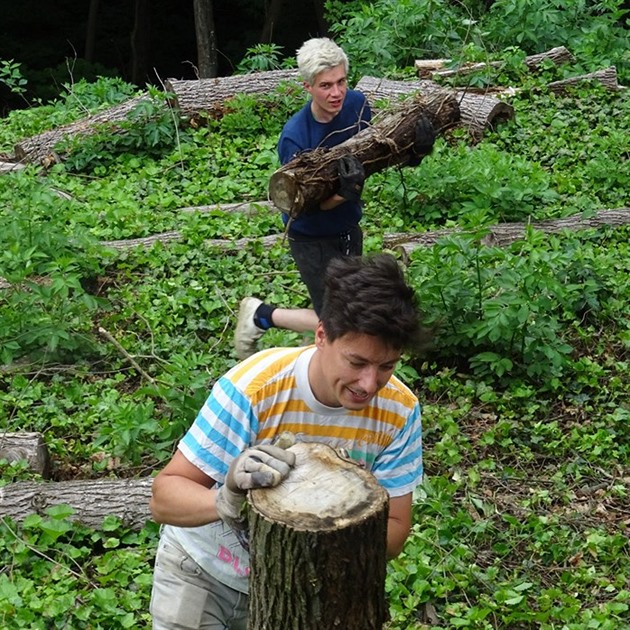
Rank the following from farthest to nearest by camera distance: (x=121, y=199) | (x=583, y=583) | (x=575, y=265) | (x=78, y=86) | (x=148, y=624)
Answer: (x=78, y=86) → (x=121, y=199) → (x=575, y=265) → (x=583, y=583) → (x=148, y=624)

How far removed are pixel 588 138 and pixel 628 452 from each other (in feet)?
16.0

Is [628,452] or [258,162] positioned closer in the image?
[628,452]

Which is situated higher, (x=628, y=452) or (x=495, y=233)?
(x=495, y=233)

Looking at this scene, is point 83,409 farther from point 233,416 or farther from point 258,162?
point 258,162

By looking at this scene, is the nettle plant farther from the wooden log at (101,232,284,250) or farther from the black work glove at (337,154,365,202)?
the wooden log at (101,232,284,250)

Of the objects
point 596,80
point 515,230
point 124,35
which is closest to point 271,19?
point 124,35

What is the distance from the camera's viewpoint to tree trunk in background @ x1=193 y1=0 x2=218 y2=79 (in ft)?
50.2

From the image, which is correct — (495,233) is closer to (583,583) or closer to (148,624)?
(583,583)

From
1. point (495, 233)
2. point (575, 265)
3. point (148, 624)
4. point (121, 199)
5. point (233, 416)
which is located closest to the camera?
point (233, 416)

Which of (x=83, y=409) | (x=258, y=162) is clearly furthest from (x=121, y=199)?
(x=83, y=409)

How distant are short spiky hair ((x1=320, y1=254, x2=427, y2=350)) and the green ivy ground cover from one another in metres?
1.91

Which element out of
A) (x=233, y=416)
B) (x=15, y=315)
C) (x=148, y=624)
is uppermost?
(x=233, y=416)

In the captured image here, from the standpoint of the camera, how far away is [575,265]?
22.0 feet

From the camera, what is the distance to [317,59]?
5.38m
